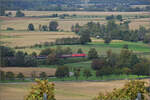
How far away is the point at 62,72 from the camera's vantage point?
24.2 ft

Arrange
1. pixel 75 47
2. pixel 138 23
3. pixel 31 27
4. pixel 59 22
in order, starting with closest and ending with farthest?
pixel 75 47, pixel 31 27, pixel 59 22, pixel 138 23

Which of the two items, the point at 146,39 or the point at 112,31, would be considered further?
the point at 112,31

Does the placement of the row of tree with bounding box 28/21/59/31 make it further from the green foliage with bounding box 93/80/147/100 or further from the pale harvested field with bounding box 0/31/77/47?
the green foliage with bounding box 93/80/147/100

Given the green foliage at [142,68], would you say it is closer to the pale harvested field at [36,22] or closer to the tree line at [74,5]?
the tree line at [74,5]

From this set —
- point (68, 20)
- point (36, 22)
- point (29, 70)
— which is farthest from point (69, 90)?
point (68, 20)

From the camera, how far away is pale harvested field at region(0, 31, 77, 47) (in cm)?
775

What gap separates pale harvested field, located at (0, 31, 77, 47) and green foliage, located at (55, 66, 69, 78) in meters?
0.97

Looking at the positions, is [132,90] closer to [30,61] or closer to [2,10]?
[30,61]

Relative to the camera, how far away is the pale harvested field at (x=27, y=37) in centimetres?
775

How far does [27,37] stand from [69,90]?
1790 millimetres

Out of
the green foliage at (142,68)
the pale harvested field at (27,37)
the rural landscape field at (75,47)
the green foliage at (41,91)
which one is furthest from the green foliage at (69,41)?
the green foliage at (41,91)

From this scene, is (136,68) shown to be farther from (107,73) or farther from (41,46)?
(41,46)

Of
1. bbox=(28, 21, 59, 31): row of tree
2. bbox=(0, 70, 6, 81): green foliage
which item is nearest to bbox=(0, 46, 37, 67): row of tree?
bbox=(0, 70, 6, 81): green foliage

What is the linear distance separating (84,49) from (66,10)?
1085mm
